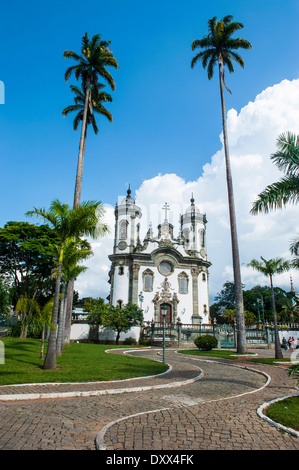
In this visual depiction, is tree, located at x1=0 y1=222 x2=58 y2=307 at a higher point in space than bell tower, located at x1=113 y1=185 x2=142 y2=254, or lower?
lower

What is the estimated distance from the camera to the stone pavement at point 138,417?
14.7 ft

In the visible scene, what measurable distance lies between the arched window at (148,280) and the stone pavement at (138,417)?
110ft

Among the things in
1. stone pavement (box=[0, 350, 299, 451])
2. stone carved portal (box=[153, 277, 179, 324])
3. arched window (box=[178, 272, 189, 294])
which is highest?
arched window (box=[178, 272, 189, 294])

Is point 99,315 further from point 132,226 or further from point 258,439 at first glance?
point 258,439

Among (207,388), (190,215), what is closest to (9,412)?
(207,388)

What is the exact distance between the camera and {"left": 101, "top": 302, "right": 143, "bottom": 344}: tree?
33281mm

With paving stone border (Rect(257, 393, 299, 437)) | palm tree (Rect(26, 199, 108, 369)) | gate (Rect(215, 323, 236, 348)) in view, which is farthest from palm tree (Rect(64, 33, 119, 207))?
gate (Rect(215, 323, 236, 348))

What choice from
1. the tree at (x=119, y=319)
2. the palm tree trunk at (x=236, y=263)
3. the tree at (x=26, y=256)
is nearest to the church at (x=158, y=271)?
the tree at (x=119, y=319)

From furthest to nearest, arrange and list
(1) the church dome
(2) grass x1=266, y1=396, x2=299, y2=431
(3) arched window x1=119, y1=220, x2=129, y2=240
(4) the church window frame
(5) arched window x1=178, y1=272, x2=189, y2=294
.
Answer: (1) the church dome, (3) arched window x1=119, y1=220, x2=129, y2=240, (4) the church window frame, (5) arched window x1=178, y1=272, x2=189, y2=294, (2) grass x1=266, y1=396, x2=299, y2=431

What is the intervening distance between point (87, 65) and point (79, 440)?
26167mm

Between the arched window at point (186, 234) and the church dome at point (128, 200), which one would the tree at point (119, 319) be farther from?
the church dome at point (128, 200)

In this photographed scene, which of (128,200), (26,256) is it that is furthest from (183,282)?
(26,256)

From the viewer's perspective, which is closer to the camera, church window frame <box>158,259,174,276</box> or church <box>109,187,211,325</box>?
church <box>109,187,211,325</box>

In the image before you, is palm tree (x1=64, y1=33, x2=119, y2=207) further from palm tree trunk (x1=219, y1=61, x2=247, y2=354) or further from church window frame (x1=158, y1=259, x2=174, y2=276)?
church window frame (x1=158, y1=259, x2=174, y2=276)
